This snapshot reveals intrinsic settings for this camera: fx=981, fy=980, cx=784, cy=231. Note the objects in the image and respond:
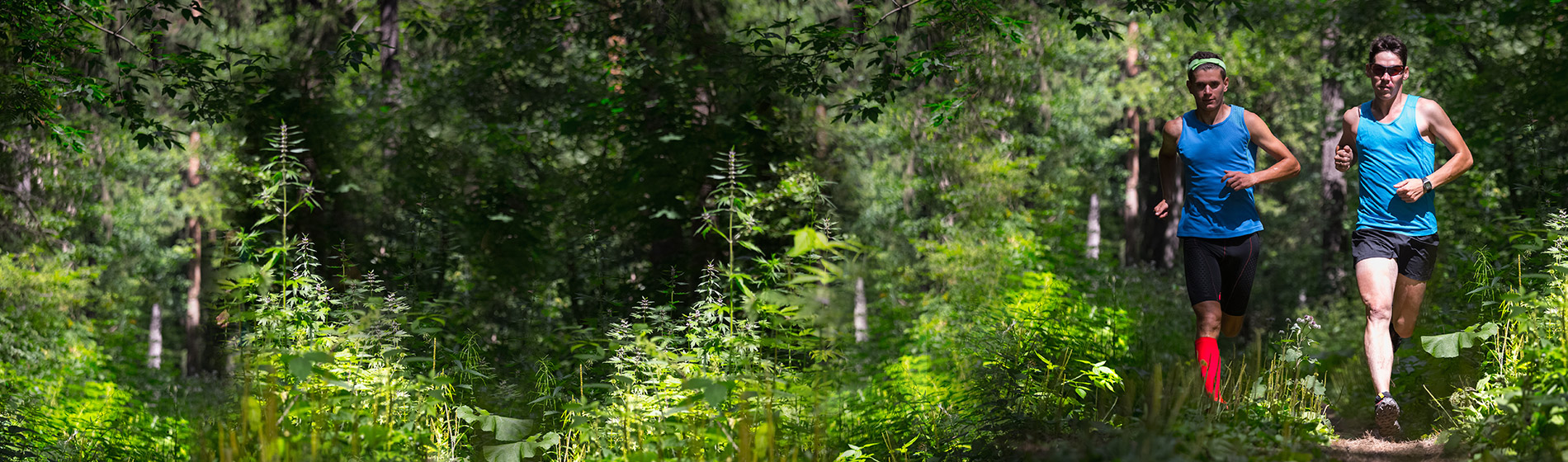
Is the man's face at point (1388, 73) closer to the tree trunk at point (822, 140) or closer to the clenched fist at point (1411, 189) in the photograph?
the clenched fist at point (1411, 189)

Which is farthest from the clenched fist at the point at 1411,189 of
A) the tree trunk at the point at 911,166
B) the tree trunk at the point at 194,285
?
the tree trunk at the point at 194,285

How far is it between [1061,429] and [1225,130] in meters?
1.72

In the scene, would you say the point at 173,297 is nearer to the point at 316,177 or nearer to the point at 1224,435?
the point at 316,177

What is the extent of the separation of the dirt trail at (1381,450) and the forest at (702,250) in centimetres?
4

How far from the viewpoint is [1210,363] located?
4.79m

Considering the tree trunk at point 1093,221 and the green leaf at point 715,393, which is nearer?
the green leaf at point 715,393

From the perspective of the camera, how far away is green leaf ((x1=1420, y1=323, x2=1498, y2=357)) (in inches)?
179

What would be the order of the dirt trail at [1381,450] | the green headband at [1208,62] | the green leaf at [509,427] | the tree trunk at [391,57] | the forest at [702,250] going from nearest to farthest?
1. the dirt trail at [1381,450]
2. the forest at [702,250]
3. the green leaf at [509,427]
4. the green headband at [1208,62]
5. the tree trunk at [391,57]

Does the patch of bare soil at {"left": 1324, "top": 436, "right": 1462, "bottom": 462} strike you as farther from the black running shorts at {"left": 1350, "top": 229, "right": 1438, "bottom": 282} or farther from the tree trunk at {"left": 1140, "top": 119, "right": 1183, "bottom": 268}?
the tree trunk at {"left": 1140, "top": 119, "right": 1183, "bottom": 268}

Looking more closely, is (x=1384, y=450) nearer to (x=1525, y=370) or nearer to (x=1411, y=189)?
(x=1525, y=370)

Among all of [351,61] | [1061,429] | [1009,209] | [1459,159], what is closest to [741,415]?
[1061,429]

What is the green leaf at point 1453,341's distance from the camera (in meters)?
4.55

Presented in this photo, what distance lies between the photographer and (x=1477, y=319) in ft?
16.6

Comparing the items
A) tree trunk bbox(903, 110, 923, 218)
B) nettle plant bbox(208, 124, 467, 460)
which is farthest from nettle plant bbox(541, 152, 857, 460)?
tree trunk bbox(903, 110, 923, 218)
